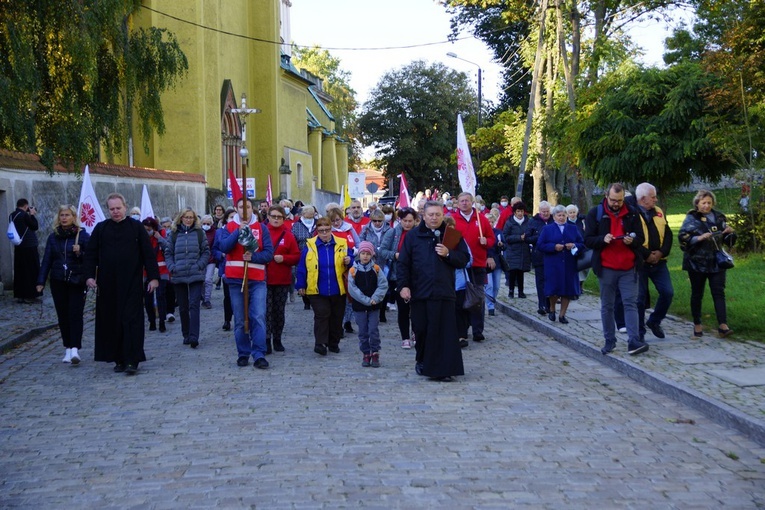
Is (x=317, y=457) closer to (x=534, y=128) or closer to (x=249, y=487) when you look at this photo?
(x=249, y=487)

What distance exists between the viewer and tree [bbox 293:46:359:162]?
A: 84750mm

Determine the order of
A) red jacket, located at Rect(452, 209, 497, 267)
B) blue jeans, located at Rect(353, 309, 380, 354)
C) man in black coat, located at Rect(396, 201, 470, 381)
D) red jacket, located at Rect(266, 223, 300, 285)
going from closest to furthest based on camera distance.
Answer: man in black coat, located at Rect(396, 201, 470, 381) < blue jeans, located at Rect(353, 309, 380, 354) < red jacket, located at Rect(266, 223, 300, 285) < red jacket, located at Rect(452, 209, 497, 267)

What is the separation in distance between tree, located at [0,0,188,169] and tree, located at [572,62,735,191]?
11.3 meters

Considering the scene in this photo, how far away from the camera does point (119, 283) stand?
10461 millimetres

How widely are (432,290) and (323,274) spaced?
2307 mm

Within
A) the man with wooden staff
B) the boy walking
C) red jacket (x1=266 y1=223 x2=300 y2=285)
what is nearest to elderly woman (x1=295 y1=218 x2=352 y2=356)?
red jacket (x1=266 y1=223 x2=300 y2=285)

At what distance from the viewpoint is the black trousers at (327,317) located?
1160 cm

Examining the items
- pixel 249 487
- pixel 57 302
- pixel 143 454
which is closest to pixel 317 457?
pixel 249 487

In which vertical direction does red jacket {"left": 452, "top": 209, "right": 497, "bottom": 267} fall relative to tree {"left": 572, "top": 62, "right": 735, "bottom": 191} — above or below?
below

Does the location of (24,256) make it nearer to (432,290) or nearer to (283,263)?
(283,263)

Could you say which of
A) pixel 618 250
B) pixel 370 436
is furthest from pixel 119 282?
pixel 618 250

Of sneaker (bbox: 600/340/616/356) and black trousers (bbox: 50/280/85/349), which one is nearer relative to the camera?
sneaker (bbox: 600/340/616/356)

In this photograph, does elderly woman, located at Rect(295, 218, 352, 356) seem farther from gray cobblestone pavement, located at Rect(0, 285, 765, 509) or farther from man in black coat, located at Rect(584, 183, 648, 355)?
man in black coat, located at Rect(584, 183, 648, 355)

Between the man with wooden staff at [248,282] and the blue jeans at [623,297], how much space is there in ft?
12.4
